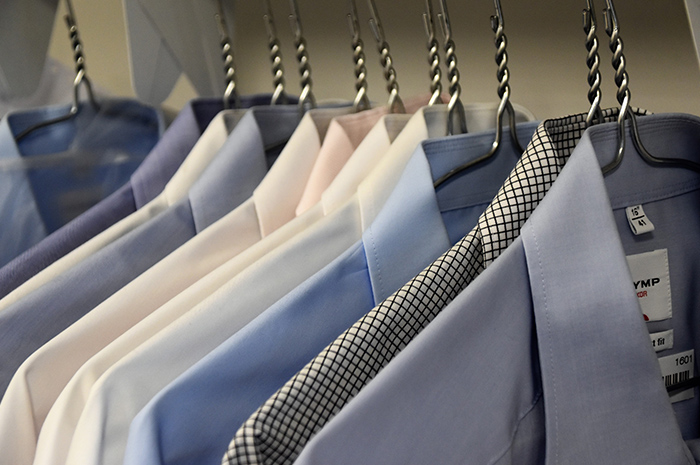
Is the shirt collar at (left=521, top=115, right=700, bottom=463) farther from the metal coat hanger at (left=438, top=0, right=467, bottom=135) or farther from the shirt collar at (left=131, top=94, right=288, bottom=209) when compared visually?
the shirt collar at (left=131, top=94, right=288, bottom=209)

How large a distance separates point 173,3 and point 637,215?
0.58 m

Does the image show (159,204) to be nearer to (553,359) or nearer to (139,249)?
(139,249)

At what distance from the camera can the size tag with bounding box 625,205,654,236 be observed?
0.51 m

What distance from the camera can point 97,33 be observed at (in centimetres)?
117

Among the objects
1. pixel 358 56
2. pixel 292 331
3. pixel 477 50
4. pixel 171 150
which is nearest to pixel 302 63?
pixel 358 56

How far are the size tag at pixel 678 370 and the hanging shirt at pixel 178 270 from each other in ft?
1.13

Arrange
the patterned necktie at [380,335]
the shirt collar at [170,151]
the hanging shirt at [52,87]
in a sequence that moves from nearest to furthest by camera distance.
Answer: the patterned necktie at [380,335] → the shirt collar at [170,151] → the hanging shirt at [52,87]

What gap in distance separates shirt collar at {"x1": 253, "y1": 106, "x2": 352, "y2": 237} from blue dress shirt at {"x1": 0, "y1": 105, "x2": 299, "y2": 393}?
42 mm

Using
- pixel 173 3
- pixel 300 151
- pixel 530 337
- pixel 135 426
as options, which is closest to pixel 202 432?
pixel 135 426

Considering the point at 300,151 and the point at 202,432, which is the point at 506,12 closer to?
the point at 300,151

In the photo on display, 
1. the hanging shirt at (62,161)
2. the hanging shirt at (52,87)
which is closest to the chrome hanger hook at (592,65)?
the hanging shirt at (62,161)

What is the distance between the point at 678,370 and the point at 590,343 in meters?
0.20

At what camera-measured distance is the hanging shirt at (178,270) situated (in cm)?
45

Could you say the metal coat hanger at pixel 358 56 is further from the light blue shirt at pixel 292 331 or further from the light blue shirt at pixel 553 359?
the light blue shirt at pixel 553 359
